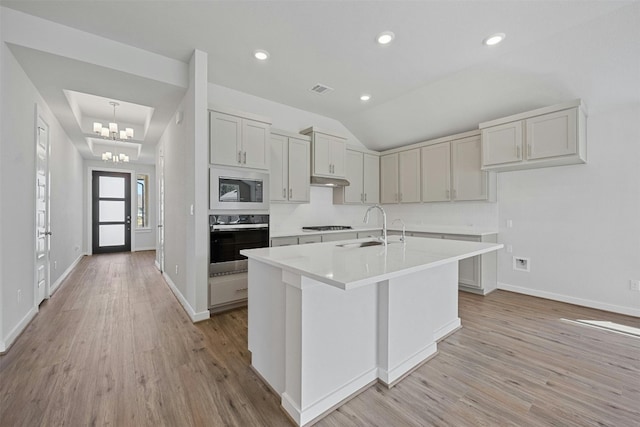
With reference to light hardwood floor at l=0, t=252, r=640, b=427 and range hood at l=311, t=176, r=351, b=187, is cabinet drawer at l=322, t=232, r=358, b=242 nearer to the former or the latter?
range hood at l=311, t=176, r=351, b=187

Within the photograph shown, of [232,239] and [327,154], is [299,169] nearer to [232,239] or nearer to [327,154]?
[327,154]

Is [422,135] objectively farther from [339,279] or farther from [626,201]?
[339,279]

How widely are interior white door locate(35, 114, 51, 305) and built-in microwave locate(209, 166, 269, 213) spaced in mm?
1999

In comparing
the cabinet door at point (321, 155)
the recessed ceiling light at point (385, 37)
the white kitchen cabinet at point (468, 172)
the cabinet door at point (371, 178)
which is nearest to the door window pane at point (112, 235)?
the cabinet door at point (321, 155)

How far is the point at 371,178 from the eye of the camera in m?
5.41

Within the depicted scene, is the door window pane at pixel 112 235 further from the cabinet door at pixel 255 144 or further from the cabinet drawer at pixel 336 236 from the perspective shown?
the cabinet drawer at pixel 336 236

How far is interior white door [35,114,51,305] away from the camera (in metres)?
3.21

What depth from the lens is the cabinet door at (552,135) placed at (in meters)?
3.19

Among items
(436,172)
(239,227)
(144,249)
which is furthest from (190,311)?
(144,249)

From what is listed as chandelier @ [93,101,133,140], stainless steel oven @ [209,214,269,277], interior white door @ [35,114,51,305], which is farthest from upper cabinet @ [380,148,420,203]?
interior white door @ [35,114,51,305]

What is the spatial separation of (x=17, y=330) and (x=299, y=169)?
140 inches

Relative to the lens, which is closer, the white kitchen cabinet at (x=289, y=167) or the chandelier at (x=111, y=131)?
the white kitchen cabinet at (x=289, y=167)

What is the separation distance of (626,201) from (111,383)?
541cm

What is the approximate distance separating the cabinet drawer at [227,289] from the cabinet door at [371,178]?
9.54ft
